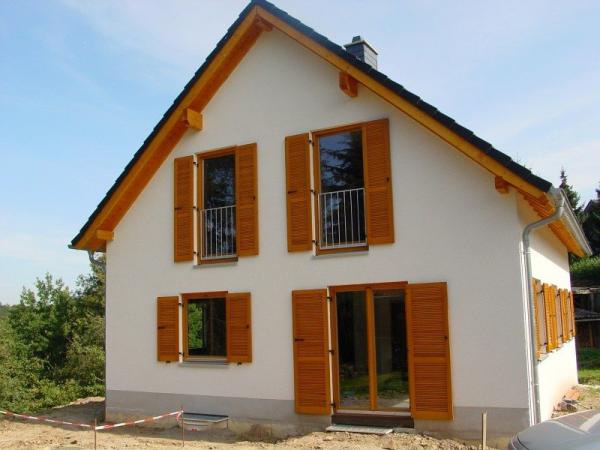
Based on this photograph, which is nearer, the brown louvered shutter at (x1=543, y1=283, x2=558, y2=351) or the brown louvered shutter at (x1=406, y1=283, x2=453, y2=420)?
the brown louvered shutter at (x1=406, y1=283, x2=453, y2=420)

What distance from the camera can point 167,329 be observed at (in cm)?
1168

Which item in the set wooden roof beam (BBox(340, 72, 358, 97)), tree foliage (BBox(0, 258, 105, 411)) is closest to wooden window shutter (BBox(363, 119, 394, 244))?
wooden roof beam (BBox(340, 72, 358, 97))

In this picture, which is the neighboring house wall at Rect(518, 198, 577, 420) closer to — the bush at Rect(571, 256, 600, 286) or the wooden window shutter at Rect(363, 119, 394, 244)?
the wooden window shutter at Rect(363, 119, 394, 244)

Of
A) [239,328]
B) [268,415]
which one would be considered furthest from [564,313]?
[239,328]

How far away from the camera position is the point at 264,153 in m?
11.1

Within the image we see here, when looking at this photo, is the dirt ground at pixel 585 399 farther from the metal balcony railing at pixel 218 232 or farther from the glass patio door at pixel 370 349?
the metal balcony railing at pixel 218 232

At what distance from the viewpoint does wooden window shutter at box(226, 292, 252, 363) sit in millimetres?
10734

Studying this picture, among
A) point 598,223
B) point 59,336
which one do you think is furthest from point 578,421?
point 598,223

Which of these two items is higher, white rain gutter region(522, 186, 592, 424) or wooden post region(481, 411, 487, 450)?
white rain gutter region(522, 186, 592, 424)

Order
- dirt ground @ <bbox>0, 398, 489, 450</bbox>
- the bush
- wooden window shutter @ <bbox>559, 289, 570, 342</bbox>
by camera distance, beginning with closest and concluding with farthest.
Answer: dirt ground @ <bbox>0, 398, 489, 450</bbox>
wooden window shutter @ <bbox>559, 289, 570, 342</bbox>
the bush

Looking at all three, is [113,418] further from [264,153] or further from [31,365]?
[31,365]

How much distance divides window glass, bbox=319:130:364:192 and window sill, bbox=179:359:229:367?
11.4 feet

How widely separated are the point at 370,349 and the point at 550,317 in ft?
12.8

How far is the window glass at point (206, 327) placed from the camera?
1134 cm
